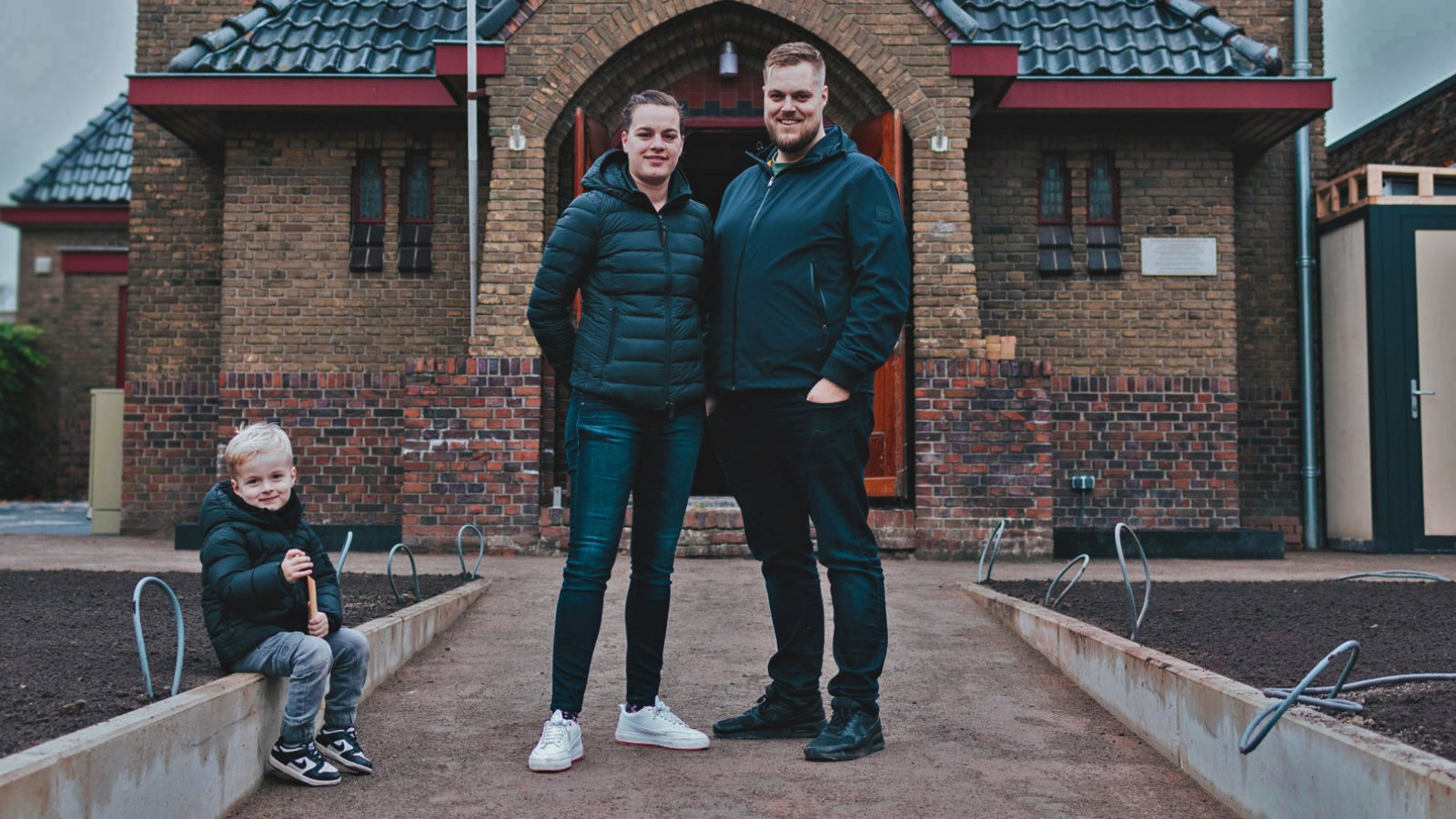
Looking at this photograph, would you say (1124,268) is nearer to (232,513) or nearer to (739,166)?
(739,166)

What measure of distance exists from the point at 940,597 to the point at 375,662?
3.35 m

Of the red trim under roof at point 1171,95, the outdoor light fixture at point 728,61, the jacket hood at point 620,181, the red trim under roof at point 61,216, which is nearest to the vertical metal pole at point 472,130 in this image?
the outdoor light fixture at point 728,61

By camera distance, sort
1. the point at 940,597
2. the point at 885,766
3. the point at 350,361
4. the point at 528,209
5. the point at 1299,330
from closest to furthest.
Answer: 1. the point at 885,766
2. the point at 940,597
3. the point at 528,209
4. the point at 350,361
5. the point at 1299,330

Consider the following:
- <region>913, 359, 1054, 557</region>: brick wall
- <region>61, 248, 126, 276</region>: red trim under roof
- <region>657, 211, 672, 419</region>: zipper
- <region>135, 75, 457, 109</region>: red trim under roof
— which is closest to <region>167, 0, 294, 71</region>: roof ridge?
<region>135, 75, 457, 109</region>: red trim under roof

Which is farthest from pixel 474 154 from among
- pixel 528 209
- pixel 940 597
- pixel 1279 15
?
pixel 1279 15

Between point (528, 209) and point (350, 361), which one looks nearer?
point (528, 209)

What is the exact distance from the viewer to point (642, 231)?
12.3 ft

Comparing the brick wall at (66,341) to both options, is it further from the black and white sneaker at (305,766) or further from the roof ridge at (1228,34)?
the black and white sneaker at (305,766)

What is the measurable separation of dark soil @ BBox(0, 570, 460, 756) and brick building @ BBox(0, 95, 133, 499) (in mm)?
15576

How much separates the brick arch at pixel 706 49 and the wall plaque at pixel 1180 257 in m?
2.53

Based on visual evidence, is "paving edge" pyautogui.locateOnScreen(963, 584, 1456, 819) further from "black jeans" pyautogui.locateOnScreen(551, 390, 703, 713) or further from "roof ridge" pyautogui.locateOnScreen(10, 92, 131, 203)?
"roof ridge" pyautogui.locateOnScreen(10, 92, 131, 203)

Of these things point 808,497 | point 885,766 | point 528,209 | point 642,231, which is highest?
point 528,209

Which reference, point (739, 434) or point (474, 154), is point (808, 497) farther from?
point (474, 154)

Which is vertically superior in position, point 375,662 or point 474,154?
point 474,154
